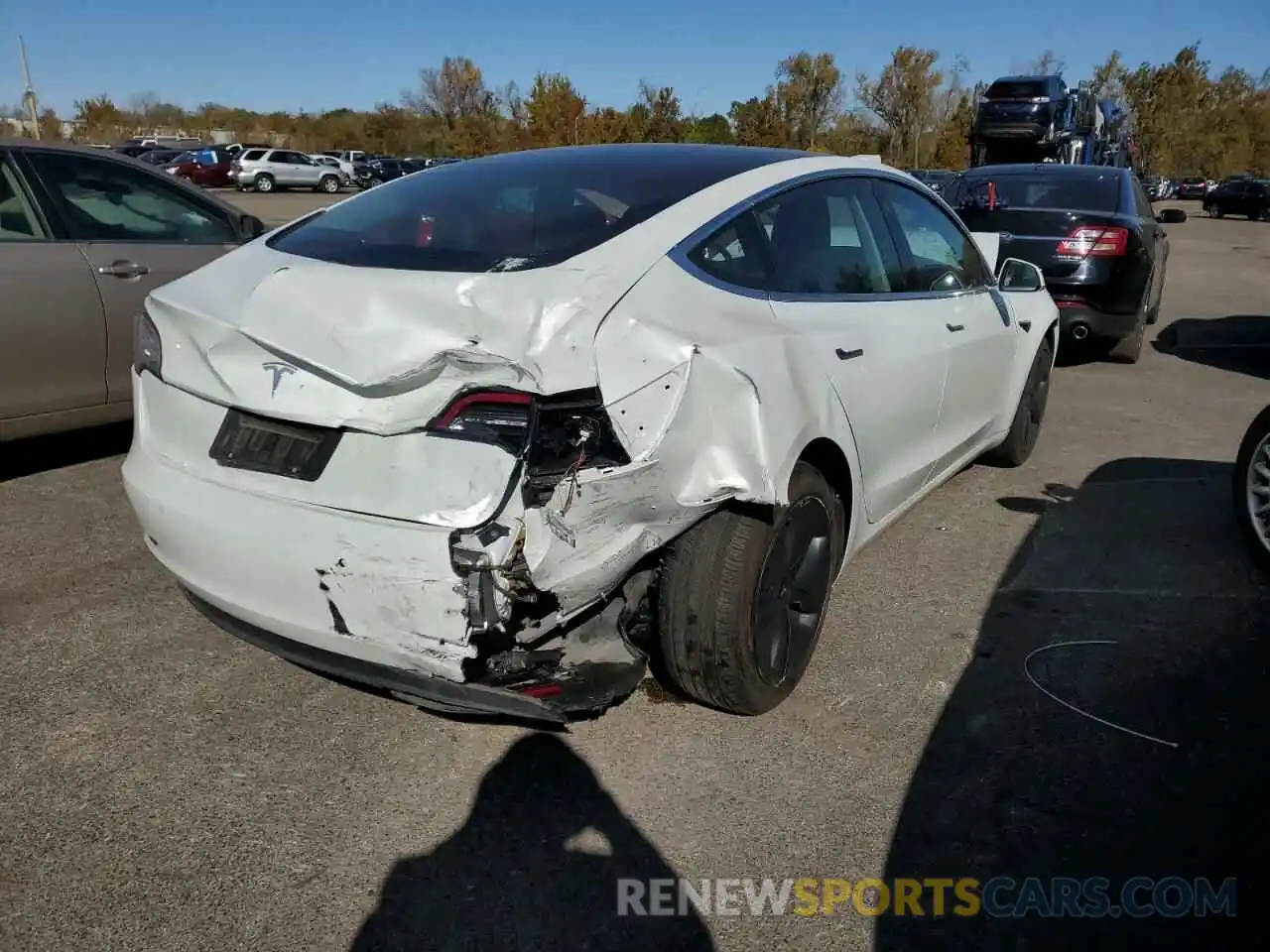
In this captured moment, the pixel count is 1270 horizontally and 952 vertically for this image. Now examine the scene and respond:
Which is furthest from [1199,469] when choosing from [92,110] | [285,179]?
[92,110]

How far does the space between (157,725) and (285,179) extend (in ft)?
134

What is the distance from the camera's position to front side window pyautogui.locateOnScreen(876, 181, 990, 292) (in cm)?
402

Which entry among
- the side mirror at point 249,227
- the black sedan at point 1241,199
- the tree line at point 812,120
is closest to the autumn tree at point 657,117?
the tree line at point 812,120

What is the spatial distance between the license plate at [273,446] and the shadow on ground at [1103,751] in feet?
5.61

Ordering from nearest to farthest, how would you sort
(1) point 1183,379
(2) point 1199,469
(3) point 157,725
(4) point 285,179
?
(3) point 157,725 → (2) point 1199,469 → (1) point 1183,379 → (4) point 285,179

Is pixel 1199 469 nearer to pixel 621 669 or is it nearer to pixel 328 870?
pixel 621 669

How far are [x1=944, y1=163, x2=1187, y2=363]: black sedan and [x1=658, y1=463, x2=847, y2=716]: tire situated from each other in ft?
18.1

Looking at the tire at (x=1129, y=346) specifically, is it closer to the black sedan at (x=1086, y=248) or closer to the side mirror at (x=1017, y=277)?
the black sedan at (x=1086, y=248)

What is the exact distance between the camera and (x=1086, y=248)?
775 centimetres

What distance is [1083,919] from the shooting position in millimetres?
2320

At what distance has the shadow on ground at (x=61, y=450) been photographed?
542cm

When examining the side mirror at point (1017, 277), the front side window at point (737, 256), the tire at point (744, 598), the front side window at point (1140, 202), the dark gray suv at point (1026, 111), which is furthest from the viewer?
the dark gray suv at point (1026, 111)

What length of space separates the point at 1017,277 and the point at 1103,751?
251 cm

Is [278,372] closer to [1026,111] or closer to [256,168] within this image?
[1026,111]
